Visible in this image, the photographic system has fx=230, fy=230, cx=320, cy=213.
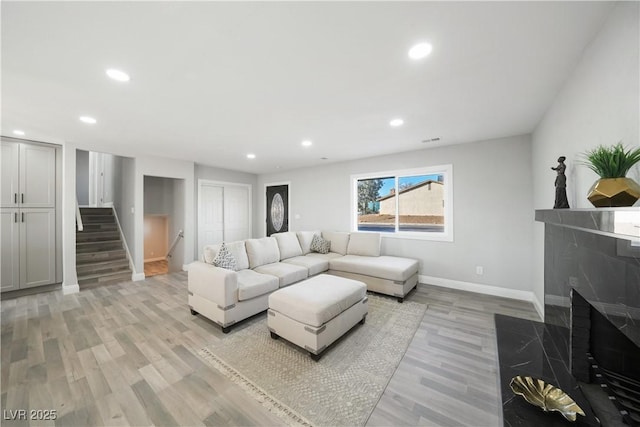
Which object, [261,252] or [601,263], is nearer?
[601,263]

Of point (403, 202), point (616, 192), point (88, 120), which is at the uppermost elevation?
point (88, 120)

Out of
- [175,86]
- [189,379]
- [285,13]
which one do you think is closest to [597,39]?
[285,13]

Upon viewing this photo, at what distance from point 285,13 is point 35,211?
202 inches

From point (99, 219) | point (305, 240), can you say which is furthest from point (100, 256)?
point (305, 240)

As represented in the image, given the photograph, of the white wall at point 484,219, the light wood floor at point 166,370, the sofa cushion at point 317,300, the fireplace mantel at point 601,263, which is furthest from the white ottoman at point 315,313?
the white wall at point 484,219

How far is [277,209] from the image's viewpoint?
6543 mm

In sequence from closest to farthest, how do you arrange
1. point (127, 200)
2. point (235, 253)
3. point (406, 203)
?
point (235, 253) → point (406, 203) → point (127, 200)

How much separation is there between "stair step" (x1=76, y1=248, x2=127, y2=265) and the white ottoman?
4.47 m

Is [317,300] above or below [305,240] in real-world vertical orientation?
below

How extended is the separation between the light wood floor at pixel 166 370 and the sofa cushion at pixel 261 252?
1020 millimetres

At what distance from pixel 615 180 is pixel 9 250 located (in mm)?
6579

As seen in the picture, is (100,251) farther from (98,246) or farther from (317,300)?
(317,300)

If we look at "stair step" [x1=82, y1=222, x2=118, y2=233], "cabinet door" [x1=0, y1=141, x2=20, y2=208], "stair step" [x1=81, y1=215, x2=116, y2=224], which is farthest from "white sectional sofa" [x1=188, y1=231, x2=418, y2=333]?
"stair step" [x1=81, y1=215, x2=116, y2=224]

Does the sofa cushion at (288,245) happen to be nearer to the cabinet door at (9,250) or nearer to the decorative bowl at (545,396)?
the decorative bowl at (545,396)
